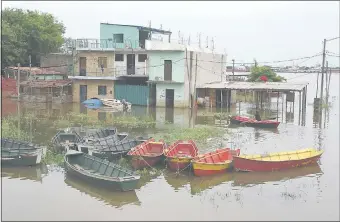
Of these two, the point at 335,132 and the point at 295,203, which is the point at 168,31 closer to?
the point at 335,132

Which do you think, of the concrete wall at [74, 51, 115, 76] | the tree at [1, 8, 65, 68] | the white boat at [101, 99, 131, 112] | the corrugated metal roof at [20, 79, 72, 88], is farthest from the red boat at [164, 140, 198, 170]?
the tree at [1, 8, 65, 68]

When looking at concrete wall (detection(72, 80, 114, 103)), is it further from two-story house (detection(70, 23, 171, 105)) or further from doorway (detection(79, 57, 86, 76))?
doorway (detection(79, 57, 86, 76))

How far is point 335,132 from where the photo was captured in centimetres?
2705

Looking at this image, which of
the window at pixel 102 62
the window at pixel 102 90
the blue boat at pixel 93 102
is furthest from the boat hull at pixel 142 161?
the window at pixel 102 62

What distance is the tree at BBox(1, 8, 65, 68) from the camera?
42.9 m

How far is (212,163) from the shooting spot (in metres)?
16.1

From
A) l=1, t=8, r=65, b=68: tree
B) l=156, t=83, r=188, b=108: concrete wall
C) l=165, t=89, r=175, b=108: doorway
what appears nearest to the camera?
l=156, t=83, r=188, b=108: concrete wall

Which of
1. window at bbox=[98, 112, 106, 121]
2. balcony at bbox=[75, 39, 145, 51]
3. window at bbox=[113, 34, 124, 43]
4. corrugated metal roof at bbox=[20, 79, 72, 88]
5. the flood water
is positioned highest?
window at bbox=[113, 34, 124, 43]

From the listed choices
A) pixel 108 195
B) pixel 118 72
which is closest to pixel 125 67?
pixel 118 72

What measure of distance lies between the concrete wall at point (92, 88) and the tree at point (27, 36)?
24.7 ft

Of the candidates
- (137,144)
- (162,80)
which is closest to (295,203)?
(137,144)

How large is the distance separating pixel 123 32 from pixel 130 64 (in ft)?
12.6

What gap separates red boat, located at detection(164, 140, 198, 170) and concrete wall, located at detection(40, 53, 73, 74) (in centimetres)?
2810

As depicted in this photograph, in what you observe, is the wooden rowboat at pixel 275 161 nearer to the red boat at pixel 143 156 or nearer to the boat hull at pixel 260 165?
the boat hull at pixel 260 165
